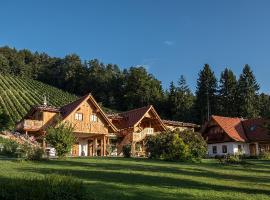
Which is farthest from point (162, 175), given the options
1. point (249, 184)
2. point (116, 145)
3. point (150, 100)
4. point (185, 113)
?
point (150, 100)

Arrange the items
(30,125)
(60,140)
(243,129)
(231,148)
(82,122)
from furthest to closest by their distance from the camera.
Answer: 1. (243,129)
2. (231,148)
3. (82,122)
4. (30,125)
5. (60,140)

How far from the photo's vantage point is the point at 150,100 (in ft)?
319

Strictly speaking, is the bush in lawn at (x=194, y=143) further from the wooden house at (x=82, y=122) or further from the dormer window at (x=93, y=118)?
the dormer window at (x=93, y=118)

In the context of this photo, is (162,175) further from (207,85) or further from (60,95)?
(60,95)

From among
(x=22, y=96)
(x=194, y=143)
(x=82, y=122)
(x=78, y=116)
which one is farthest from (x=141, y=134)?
(x=22, y=96)

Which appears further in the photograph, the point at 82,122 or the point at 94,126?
the point at 94,126

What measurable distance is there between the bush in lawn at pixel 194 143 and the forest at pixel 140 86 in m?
17.3

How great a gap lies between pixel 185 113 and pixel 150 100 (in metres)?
15.2

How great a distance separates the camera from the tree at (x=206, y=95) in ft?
271

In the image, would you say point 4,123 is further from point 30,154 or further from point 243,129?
point 243,129

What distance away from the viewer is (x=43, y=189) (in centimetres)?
1188

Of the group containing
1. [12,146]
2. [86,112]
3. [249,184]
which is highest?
[86,112]

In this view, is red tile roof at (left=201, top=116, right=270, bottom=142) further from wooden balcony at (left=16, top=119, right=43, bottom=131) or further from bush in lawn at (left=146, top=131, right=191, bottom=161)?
bush in lawn at (left=146, top=131, right=191, bottom=161)

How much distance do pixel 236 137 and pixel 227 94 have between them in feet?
84.5
